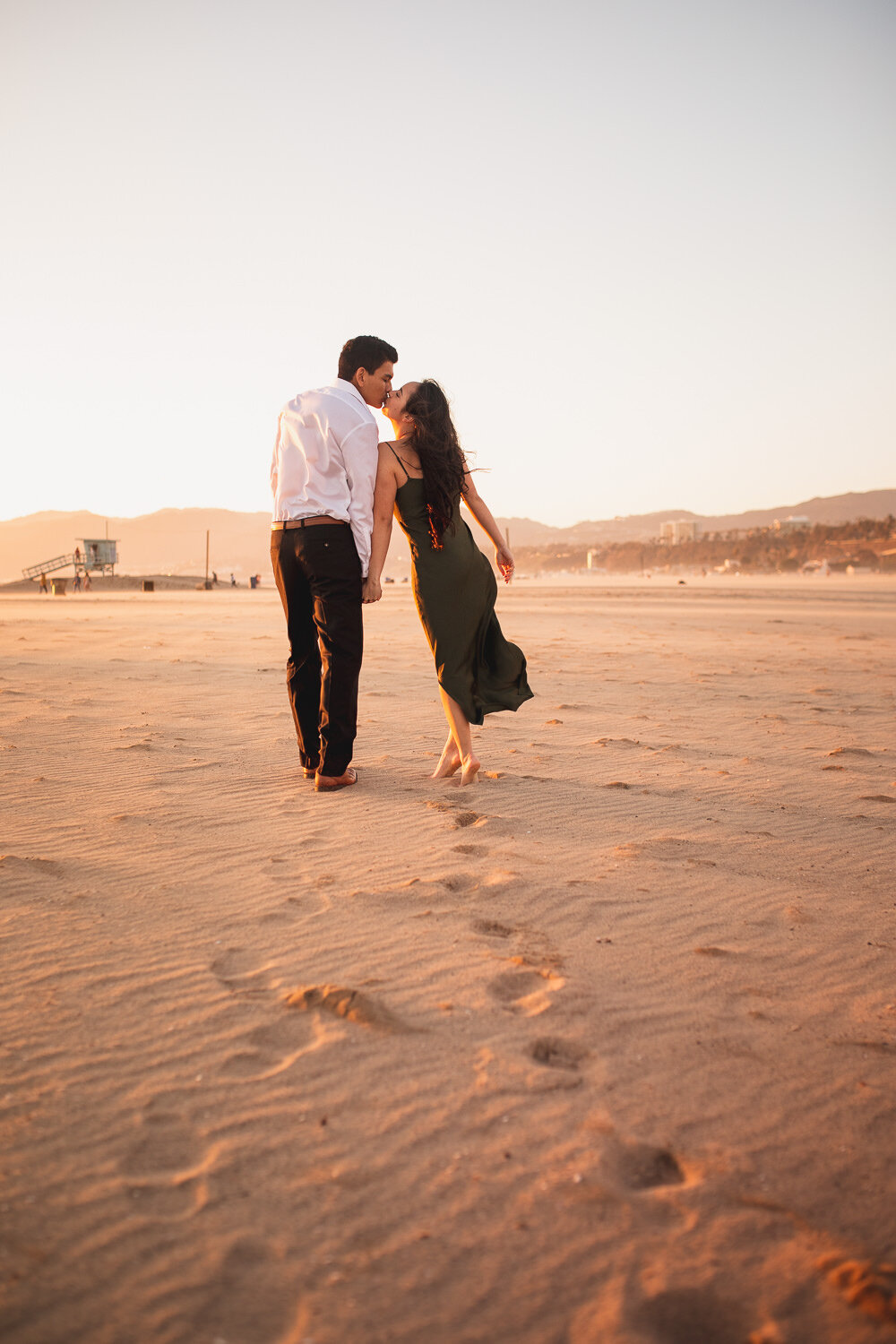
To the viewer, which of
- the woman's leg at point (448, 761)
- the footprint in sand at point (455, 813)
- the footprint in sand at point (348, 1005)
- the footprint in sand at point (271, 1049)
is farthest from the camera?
the woman's leg at point (448, 761)

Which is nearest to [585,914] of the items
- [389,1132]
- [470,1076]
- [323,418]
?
[470,1076]

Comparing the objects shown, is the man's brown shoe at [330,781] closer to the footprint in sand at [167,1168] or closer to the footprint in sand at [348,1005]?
the footprint in sand at [348,1005]

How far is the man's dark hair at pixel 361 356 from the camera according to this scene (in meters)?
4.32

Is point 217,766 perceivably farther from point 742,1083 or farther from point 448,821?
point 742,1083

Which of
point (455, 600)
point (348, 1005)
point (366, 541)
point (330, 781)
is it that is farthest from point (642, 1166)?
point (366, 541)

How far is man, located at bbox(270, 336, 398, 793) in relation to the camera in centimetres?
414

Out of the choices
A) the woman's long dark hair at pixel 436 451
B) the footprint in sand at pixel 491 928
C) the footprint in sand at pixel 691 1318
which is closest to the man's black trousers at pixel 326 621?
the woman's long dark hair at pixel 436 451

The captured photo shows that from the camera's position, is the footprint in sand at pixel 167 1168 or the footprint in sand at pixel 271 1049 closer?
the footprint in sand at pixel 167 1168

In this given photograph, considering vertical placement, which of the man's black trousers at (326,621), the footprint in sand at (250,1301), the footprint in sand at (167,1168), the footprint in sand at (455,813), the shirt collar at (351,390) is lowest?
the footprint in sand at (250,1301)

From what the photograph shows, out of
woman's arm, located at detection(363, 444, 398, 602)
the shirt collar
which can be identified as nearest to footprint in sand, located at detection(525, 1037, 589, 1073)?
woman's arm, located at detection(363, 444, 398, 602)

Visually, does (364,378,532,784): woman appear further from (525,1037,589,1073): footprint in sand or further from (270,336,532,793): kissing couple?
(525,1037,589,1073): footprint in sand

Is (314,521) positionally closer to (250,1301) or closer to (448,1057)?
(448,1057)

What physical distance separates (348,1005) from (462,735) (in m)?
2.39

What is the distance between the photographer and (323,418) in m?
4.12
